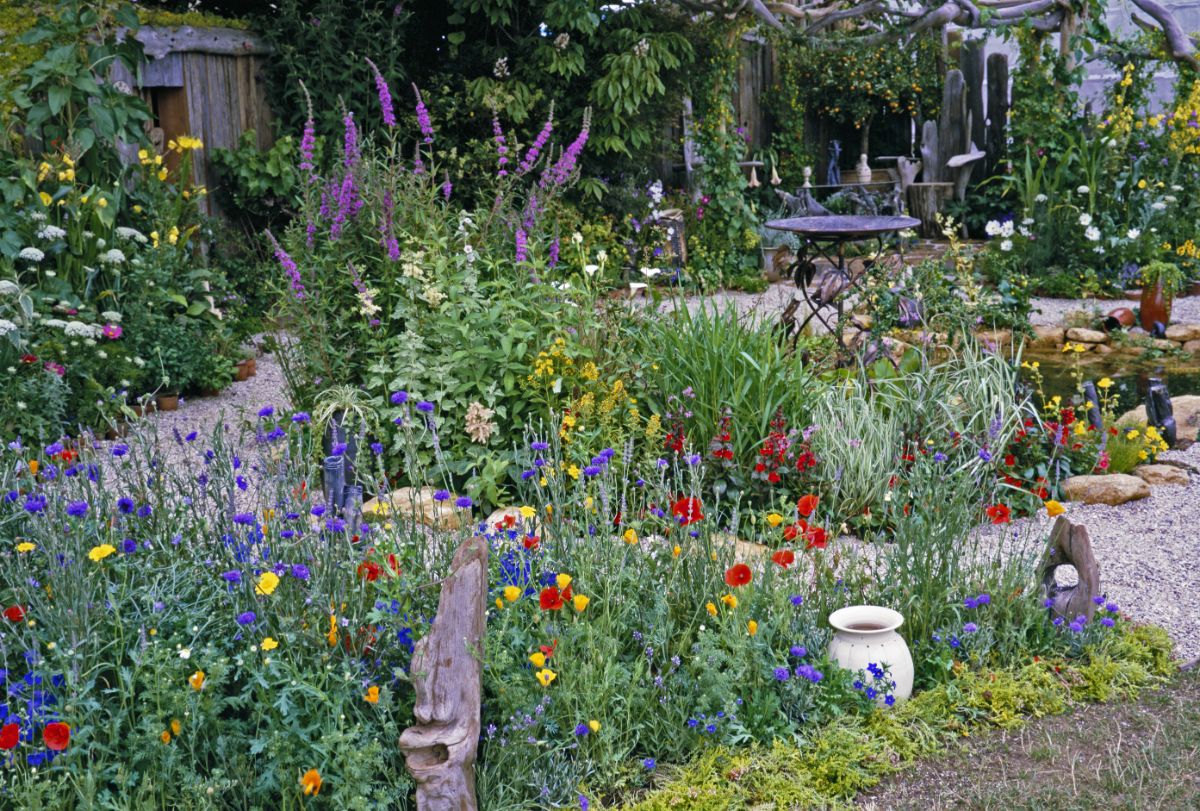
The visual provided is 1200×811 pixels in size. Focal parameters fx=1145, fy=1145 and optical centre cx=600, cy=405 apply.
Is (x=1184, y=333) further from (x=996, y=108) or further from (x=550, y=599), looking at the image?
(x=550, y=599)

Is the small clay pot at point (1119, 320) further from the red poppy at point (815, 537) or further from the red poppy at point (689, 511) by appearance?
the red poppy at point (689, 511)

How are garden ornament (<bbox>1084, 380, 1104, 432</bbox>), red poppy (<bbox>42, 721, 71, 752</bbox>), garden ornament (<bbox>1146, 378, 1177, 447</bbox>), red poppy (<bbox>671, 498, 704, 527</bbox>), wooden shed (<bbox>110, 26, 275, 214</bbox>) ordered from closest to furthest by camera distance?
red poppy (<bbox>42, 721, 71, 752</bbox>), red poppy (<bbox>671, 498, 704, 527</bbox>), garden ornament (<bbox>1084, 380, 1104, 432</bbox>), garden ornament (<bbox>1146, 378, 1177, 447</bbox>), wooden shed (<bbox>110, 26, 275, 214</bbox>)

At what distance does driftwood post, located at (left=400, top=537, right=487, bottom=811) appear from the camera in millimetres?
2252

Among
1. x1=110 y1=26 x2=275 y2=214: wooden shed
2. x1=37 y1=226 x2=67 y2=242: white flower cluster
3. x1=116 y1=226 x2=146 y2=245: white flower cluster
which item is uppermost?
x1=110 y1=26 x2=275 y2=214: wooden shed

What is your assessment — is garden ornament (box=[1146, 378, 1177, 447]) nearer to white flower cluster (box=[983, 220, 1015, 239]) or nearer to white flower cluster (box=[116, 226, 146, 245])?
white flower cluster (box=[983, 220, 1015, 239])

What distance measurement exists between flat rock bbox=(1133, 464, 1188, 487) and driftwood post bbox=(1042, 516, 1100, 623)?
180 centimetres

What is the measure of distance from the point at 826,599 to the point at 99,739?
1.80m

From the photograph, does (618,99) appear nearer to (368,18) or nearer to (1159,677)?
(368,18)

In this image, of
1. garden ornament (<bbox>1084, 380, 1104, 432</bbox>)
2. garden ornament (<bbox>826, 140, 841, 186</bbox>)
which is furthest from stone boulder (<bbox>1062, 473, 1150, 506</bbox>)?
garden ornament (<bbox>826, 140, 841, 186</bbox>)

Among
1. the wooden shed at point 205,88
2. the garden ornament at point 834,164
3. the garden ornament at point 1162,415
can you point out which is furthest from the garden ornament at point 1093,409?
the garden ornament at point 834,164

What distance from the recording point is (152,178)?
6.47 m

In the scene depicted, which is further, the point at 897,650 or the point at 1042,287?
the point at 1042,287

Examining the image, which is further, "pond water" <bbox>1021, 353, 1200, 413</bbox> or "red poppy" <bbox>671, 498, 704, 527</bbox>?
"pond water" <bbox>1021, 353, 1200, 413</bbox>

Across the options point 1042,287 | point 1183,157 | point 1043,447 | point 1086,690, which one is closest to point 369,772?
point 1086,690
